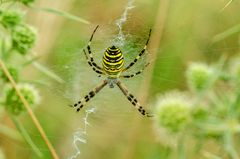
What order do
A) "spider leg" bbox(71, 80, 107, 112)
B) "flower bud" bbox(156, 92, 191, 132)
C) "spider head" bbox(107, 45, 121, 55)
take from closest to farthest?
"spider head" bbox(107, 45, 121, 55) < "flower bud" bbox(156, 92, 191, 132) < "spider leg" bbox(71, 80, 107, 112)

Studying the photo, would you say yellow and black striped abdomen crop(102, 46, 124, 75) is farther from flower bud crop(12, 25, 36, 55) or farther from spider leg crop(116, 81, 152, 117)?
spider leg crop(116, 81, 152, 117)

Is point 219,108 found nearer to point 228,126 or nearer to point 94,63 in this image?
point 228,126

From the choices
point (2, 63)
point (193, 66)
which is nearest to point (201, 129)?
point (193, 66)

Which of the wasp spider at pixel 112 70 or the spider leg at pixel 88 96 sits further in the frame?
the spider leg at pixel 88 96

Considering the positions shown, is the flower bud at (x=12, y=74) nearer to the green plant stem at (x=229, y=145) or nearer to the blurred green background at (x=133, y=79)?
the blurred green background at (x=133, y=79)

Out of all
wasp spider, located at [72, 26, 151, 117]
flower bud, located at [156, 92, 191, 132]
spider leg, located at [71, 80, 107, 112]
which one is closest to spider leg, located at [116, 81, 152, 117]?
wasp spider, located at [72, 26, 151, 117]

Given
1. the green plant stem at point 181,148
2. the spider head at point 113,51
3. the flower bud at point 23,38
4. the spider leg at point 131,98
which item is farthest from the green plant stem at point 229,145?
the flower bud at point 23,38

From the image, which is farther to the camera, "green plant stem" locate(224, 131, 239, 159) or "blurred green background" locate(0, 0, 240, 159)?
"blurred green background" locate(0, 0, 240, 159)

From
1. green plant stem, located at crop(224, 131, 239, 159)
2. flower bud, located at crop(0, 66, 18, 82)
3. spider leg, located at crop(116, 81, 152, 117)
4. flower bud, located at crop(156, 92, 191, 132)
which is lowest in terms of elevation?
flower bud, located at crop(0, 66, 18, 82)
